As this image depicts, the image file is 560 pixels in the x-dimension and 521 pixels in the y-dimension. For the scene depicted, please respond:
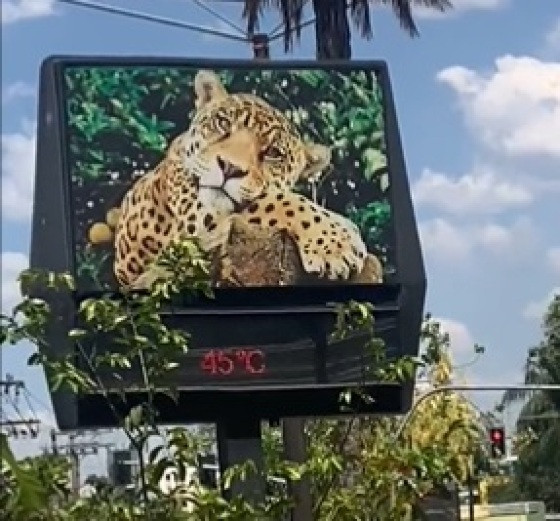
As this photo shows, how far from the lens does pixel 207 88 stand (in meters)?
12.7

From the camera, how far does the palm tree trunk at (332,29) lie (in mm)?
22812

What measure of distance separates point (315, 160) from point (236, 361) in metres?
1.90

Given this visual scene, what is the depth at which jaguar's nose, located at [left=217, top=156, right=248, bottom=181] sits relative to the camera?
12.4m

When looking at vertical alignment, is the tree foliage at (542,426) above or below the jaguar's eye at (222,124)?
below

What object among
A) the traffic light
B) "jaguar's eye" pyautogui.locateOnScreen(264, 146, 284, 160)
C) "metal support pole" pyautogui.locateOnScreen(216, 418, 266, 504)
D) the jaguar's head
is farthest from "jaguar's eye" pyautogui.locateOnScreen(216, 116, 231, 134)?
the traffic light

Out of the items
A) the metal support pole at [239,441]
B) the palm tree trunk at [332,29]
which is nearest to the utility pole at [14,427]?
the metal support pole at [239,441]

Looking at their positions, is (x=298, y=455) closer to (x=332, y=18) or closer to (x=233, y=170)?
(x=233, y=170)

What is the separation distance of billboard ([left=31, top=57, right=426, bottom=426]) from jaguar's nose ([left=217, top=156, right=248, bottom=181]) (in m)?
0.01

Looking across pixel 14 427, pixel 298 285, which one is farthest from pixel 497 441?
pixel 14 427

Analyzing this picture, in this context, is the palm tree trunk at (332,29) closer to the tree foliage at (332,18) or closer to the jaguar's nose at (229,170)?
the tree foliage at (332,18)

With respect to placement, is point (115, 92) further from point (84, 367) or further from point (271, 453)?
point (84, 367)

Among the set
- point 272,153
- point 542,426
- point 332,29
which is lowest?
point 542,426

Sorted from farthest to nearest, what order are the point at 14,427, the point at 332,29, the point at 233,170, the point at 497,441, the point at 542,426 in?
the point at 542,426, the point at 497,441, the point at 332,29, the point at 233,170, the point at 14,427

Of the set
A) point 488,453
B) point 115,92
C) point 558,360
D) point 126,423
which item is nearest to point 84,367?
point 126,423
